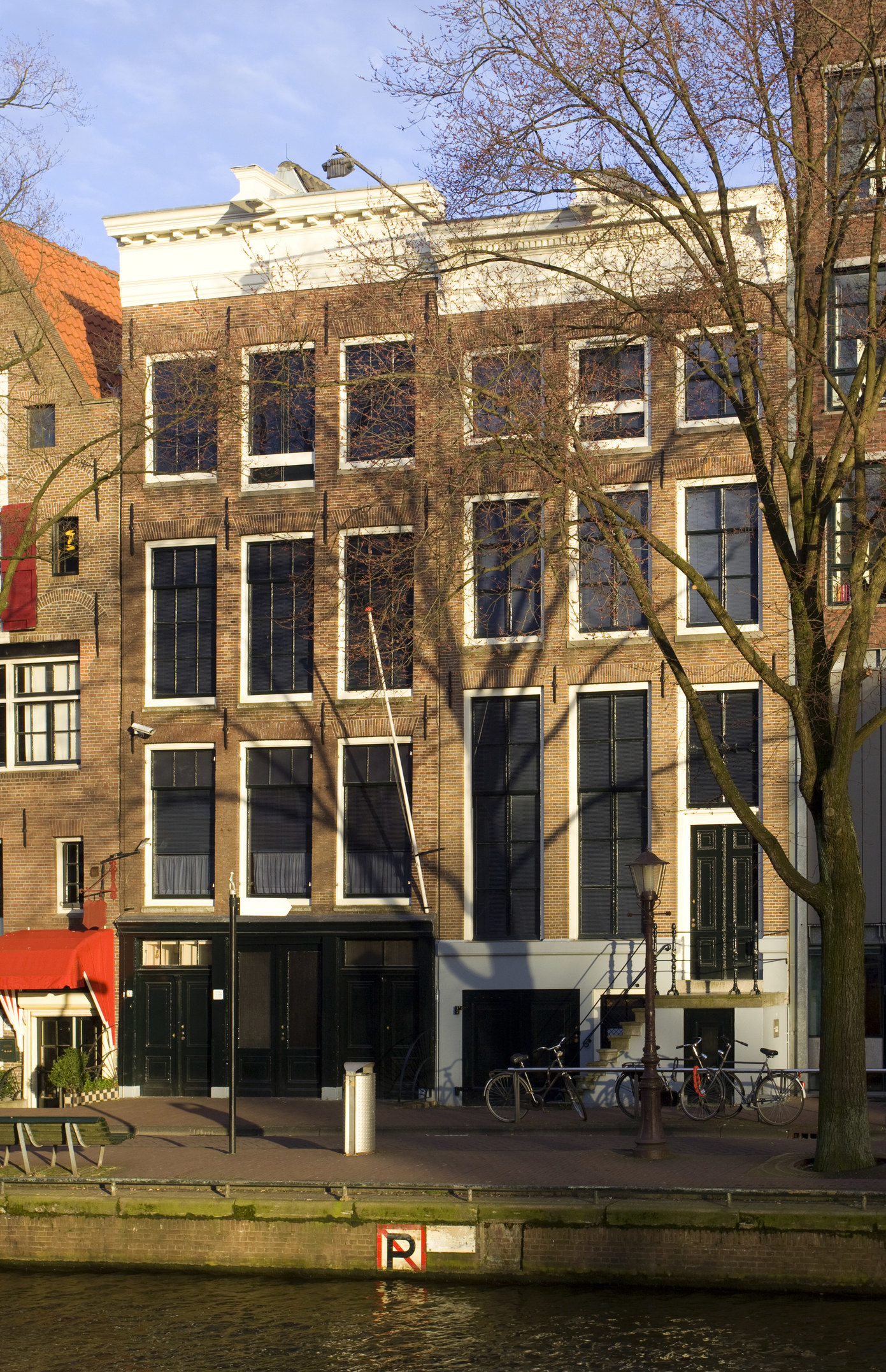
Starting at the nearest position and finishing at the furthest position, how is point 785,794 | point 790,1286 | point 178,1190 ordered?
1. point 790,1286
2. point 178,1190
3. point 785,794

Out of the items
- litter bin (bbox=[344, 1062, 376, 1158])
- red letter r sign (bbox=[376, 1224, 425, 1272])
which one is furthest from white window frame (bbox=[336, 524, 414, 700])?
red letter r sign (bbox=[376, 1224, 425, 1272])

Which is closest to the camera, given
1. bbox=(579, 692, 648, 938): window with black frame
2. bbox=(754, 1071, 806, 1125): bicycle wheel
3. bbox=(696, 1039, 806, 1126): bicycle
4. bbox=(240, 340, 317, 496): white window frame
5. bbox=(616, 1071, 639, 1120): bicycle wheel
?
bbox=(754, 1071, 806, 1125): bicycle wheel

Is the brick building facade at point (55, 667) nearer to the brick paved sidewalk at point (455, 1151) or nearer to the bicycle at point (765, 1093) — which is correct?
the brick paved sidewalk at point (455, 1151)

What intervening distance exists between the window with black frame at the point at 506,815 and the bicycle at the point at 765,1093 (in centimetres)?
465

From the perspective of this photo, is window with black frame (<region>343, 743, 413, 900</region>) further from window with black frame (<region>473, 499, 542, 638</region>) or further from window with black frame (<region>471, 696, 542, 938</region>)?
window with black frame (<region>473, 499, 542, 638</region>)

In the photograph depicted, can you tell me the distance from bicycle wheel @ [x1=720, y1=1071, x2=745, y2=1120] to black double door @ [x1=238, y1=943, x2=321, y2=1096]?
24.0 ft

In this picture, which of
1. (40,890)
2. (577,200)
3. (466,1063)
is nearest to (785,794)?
(466,1063)

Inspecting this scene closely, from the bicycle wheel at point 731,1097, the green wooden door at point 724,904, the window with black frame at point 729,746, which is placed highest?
the window with black frame at point 729,746

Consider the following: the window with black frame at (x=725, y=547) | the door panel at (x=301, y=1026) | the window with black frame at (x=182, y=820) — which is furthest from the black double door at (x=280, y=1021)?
the window with black frame at (x=725, y=547)

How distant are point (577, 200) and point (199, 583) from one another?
901cm

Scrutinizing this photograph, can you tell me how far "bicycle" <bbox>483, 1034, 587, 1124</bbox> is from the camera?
2292cm

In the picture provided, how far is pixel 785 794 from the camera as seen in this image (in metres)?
24.8

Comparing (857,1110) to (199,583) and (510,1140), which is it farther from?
(199,583)

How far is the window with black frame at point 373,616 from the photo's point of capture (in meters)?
26.4
